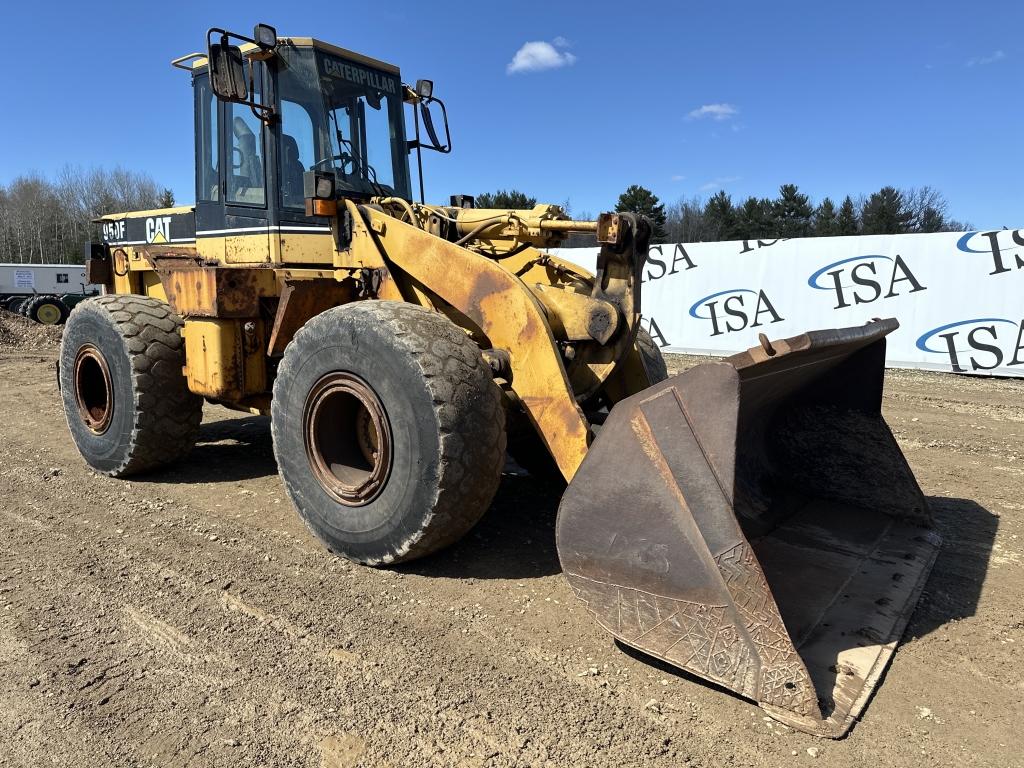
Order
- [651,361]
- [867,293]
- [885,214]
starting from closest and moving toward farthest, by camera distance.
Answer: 1. [651,361]
2. [867,293]
3. [885,214]

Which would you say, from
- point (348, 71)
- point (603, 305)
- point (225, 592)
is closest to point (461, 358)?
point (603, 305)

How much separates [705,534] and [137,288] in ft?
18.6

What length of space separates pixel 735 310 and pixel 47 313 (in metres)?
20.8

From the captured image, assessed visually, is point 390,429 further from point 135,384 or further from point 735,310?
point 735,310

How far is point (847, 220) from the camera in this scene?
46969mm

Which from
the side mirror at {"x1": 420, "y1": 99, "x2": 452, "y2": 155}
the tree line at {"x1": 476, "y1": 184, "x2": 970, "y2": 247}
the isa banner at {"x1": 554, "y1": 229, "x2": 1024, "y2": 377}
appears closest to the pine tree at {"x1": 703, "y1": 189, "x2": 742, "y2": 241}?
the tree line at {"x1": 476, "y1": 184, "x2": 970, "y2": 247}

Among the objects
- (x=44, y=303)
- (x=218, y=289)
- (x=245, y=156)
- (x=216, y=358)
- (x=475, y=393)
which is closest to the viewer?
(x=475, y=393)

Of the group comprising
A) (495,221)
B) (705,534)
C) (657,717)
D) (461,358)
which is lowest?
(657,717)

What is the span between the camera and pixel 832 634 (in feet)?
9.67

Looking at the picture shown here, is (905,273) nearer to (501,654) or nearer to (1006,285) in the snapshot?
(1006,285)

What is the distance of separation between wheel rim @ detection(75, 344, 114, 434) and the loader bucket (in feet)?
13.3

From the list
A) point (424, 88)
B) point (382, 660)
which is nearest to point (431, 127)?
point (424, 88)

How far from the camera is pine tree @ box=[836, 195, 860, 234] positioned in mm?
46156

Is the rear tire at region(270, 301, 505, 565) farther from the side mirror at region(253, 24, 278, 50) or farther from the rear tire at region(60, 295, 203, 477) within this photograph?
the side mirror at region(253, 24, 278, 50)
